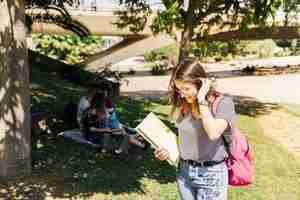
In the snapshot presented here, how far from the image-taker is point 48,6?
1152cm

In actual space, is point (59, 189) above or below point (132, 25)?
below

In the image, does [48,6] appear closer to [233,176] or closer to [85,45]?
[233,176]

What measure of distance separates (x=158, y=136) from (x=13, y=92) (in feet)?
8.80

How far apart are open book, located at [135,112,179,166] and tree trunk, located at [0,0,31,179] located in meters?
2.58

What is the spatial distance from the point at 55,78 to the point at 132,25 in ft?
9.69

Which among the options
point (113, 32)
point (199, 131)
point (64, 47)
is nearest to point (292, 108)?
point (113, 32)

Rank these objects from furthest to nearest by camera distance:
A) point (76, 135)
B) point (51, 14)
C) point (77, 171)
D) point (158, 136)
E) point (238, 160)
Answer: point (51, 14) < point (76, 135) < point (77, 171) < point (158, 136) < point (238, 160)

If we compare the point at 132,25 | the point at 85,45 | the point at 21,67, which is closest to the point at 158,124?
the point at 21,67

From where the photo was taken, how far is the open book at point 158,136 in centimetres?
404

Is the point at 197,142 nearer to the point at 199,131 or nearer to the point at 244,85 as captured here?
the point at 199,131

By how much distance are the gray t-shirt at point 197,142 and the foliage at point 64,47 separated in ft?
74.5

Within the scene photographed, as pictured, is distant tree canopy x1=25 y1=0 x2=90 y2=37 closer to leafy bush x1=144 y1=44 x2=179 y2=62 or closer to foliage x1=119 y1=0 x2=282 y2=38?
foliage x1=119 y1=0 x2=282 y2=38

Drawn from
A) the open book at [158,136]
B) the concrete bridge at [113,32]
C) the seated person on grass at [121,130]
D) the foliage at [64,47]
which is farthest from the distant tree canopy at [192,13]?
the foliage at [64,47]

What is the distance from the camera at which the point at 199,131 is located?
3.76 m
